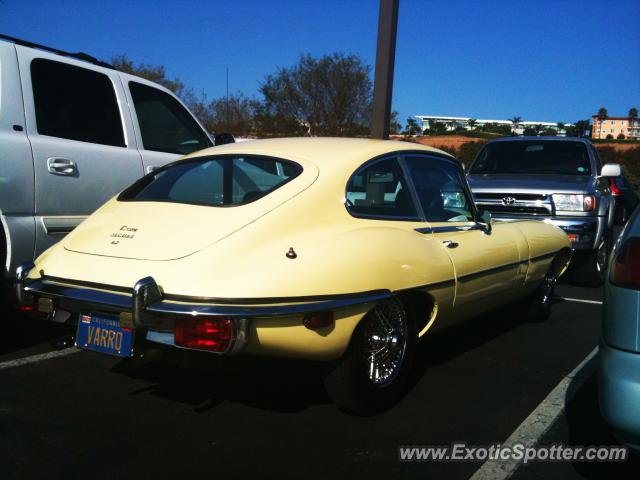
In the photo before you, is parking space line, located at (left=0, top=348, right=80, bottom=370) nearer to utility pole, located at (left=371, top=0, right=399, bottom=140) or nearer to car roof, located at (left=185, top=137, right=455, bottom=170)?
car roof, located at (left=185, top=137, right=455, bottom=170)

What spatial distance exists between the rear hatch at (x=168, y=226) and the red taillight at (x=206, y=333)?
1.25ft

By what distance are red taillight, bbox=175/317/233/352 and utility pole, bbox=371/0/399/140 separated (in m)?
6.53

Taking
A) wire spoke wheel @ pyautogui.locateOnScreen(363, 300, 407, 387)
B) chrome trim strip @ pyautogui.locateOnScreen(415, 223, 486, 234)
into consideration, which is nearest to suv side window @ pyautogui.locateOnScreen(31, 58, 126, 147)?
chrome trim strip @ pyautogui.locateOnScreen(415, 223, 486, 234)

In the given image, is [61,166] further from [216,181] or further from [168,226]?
[168,226]

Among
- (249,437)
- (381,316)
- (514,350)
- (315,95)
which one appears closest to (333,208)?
(381,316)

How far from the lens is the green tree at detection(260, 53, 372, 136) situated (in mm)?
28719

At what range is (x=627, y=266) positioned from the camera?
8.24 feet

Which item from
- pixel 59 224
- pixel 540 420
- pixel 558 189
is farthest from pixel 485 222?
pixel 558 189

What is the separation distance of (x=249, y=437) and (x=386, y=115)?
648 cm

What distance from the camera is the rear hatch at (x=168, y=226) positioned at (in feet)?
10.0

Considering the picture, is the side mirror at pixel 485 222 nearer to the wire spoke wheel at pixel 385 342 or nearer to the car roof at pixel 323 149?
the car roof at pixel 323 149

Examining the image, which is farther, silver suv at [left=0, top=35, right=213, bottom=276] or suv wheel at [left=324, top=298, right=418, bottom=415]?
silver suv at [left=0, top=35, right=213, bottom=276]

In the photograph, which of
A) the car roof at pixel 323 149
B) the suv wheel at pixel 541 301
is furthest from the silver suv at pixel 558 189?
the car roof at pixel 323 149

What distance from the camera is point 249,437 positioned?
10.2ft
